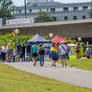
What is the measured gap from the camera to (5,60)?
31.9m

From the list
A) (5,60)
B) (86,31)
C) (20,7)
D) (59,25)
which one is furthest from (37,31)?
(20,7)

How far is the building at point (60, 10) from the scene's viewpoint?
110 m

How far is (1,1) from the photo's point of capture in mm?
116062

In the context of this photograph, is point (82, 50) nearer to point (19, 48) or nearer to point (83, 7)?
point (19, 48)

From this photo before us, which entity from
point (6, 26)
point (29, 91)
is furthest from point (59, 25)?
point (29, 91)

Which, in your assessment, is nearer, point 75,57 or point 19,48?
point 19,48

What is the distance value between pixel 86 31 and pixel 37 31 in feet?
24.9

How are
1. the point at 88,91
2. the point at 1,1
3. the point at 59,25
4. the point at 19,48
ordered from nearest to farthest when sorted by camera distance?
the point at 88,91, the point at 19,48, the point at 59,25, the point at 1,1

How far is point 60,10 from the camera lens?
114m

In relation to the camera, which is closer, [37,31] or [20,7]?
[37,31]

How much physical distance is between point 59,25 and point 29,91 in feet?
164

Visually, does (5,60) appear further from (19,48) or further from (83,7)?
(83,7)

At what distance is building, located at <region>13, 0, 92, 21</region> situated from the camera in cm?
11050

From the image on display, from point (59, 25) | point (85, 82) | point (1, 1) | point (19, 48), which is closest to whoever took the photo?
point (85, 82)
